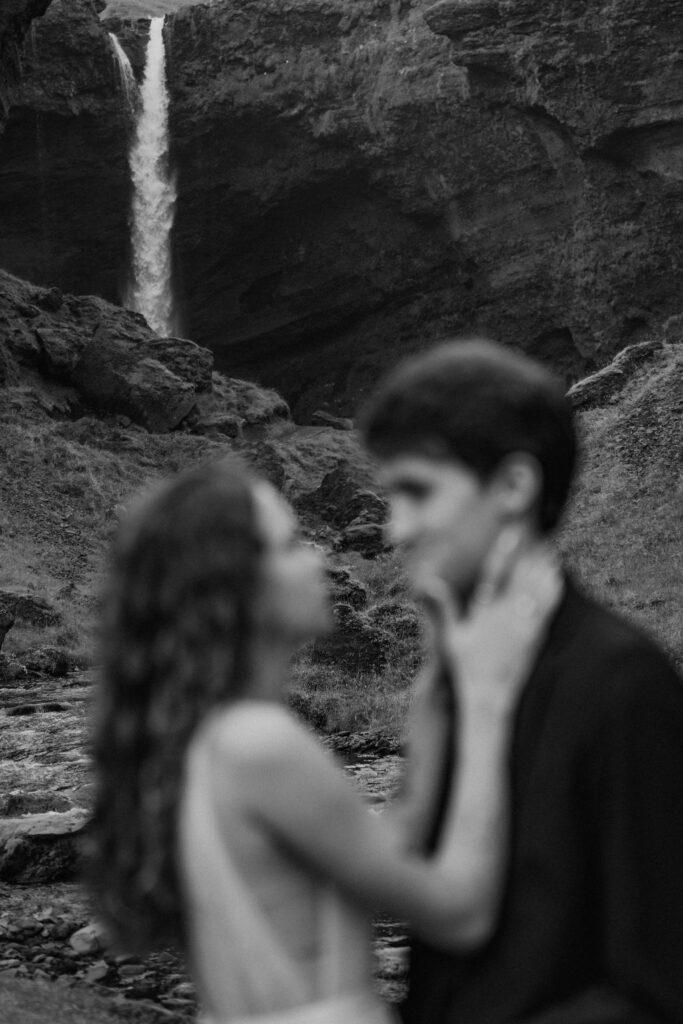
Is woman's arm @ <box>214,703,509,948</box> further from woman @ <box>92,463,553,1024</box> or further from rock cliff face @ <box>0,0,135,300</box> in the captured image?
rock cliff face @ <box>0,0,135,300</box>

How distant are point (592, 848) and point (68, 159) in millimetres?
52199

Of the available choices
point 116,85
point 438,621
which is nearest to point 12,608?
point 438,621

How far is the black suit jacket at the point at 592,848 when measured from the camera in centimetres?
169

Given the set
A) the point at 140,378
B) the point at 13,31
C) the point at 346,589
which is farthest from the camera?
the point at 140,378

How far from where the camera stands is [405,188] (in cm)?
5062

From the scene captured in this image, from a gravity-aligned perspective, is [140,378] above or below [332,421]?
above

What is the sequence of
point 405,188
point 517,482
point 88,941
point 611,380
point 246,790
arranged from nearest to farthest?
point 246,790 → point 517,482 → point 88,941 → point 611,380 → point 405,188

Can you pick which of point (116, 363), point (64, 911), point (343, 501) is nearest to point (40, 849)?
point (64, 911)

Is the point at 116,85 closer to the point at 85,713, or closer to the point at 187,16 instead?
the point at 187,16

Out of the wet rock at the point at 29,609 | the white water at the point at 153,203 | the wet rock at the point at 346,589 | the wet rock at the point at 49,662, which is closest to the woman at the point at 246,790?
the wet rock at the point at 346,589

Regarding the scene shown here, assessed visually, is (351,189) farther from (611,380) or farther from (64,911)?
(64,911)

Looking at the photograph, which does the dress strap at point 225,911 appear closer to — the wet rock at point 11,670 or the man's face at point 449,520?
the man's face at point 449,520

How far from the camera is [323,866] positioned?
1.69 meters

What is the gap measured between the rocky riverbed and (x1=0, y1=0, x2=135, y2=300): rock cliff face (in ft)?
133
